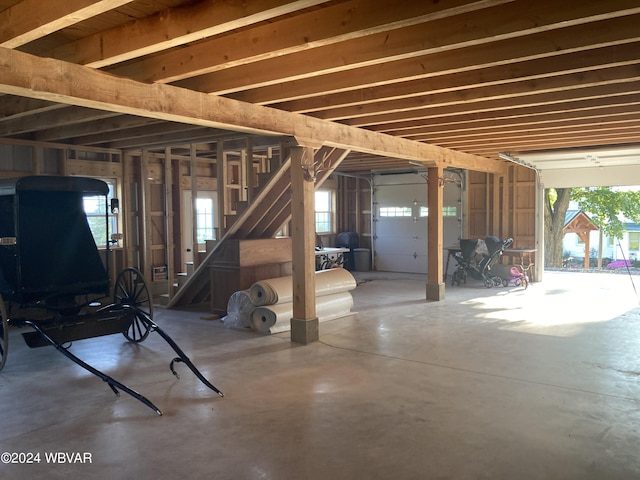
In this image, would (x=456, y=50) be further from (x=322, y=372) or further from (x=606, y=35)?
(x=322, y=372)

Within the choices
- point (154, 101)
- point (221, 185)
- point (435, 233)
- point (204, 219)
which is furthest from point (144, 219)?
point (154, 101)

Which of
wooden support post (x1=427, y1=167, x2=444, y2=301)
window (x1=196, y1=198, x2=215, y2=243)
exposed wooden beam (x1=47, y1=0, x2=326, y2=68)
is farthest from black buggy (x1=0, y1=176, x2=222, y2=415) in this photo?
wooden support post (x1=427, y1=167, x2=444, y2=301)

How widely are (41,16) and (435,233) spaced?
6.85 metres

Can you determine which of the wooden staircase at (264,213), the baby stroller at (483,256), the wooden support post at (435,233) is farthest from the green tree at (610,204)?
the wooden staircase at (264,213)

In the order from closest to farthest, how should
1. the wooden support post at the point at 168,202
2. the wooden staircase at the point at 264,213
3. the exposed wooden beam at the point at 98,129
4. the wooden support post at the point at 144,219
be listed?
the exposed wooden beam at the point at 98,129
the wooden staircase at the point at 264,213
the wooden support post at the point at 144,219
the wooden support post at the point at 168,202

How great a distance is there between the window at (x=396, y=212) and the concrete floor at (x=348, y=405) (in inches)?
254

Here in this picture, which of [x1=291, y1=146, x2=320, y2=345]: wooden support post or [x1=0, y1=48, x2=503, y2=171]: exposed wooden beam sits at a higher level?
[x1=0, y1=48, x2=503, y2=171]: exposed wooden beam

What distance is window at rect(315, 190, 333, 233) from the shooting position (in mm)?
13578

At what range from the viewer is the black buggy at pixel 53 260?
475 cm

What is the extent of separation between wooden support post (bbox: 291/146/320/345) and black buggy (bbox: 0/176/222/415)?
5.19 feet

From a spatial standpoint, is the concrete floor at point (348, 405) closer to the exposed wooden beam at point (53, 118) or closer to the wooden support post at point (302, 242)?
the wooden support post at point (302, 242)

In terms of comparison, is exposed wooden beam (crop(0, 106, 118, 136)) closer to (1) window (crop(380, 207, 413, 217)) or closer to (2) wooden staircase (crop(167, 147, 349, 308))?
(2) wooden staircase (crop(167, 147, 349, 308))

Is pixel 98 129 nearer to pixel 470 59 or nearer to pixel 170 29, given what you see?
pixel 170 29

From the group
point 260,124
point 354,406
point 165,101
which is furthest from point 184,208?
point 354,406
